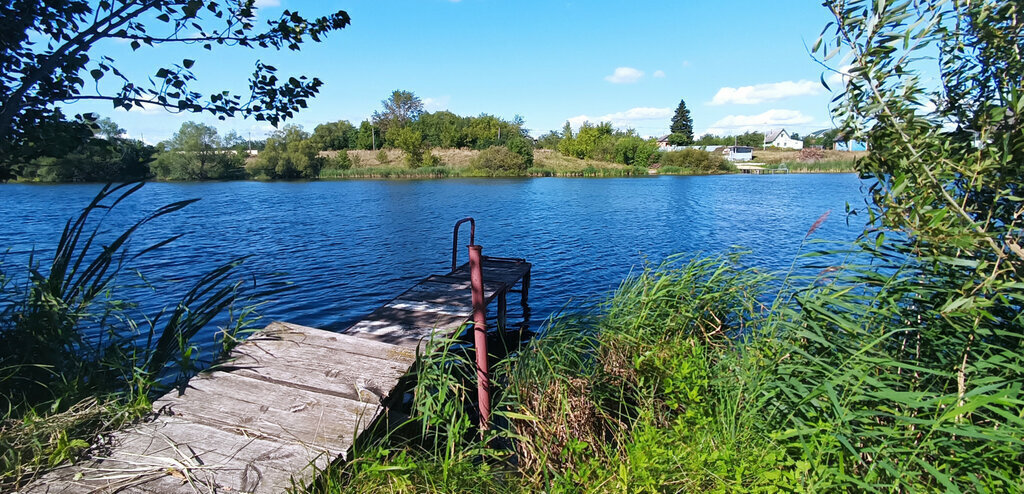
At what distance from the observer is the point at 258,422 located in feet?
10.6

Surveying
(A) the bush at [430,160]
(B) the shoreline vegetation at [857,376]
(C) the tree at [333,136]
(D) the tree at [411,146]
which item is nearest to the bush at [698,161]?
(A) the bush at [430,160]

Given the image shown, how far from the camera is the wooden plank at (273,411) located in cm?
316

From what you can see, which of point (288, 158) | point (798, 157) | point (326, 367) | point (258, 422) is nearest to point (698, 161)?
point (798, 157)

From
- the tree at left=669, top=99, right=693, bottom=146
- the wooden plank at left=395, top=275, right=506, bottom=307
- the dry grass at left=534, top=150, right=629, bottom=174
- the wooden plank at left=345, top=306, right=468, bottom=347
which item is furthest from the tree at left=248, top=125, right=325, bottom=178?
the tree at left=669, top=99, right=693, bottom=146

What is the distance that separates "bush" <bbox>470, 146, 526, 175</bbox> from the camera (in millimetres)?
62281

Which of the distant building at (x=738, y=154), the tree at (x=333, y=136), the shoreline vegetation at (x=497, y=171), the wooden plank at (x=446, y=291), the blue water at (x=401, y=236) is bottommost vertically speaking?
the blue water at (x=401, y=236)

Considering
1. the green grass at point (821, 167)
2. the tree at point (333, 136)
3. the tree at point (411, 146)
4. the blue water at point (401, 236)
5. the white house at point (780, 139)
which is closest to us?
the blue water at point (401, 236)

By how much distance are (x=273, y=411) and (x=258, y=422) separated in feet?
0.42

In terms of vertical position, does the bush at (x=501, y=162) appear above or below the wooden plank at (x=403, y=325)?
above

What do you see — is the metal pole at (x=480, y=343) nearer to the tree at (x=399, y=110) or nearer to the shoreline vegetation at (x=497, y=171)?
the shoreline vegetation at (x=497, y=171)

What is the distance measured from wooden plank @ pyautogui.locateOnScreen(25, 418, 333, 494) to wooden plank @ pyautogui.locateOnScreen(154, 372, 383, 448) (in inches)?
3.6

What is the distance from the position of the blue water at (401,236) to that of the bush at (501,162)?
1107 inches

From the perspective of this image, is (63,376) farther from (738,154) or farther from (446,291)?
(738,154)

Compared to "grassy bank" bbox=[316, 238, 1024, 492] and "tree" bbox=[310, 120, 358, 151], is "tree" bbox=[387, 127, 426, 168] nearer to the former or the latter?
"tree" bbox=[310, 120, 358, 151]
